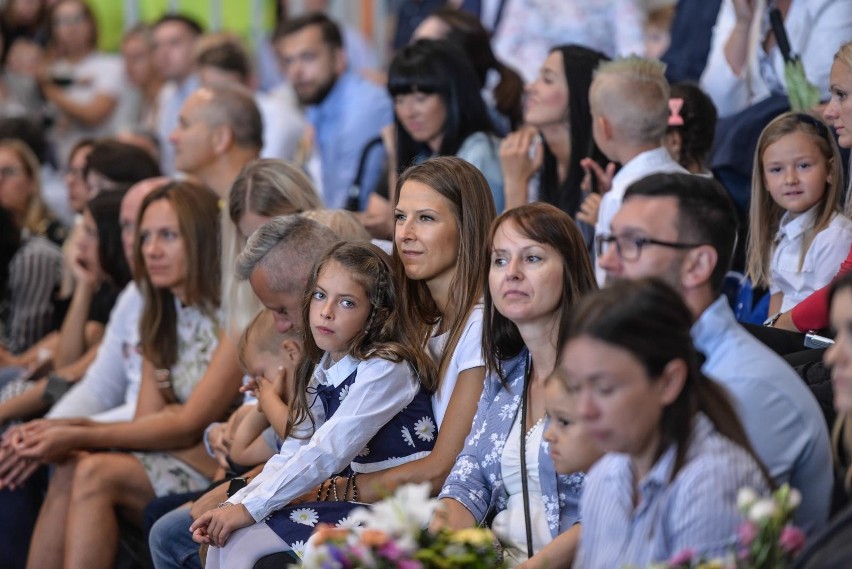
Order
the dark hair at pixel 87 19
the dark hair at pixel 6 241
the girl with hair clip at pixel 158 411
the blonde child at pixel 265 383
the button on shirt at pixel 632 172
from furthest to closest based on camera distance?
the dark hair at pixel 87 19
the dark hair at pixel 6 241
the girl with hair clip at pixel 158 411
the button on shirt at pixel 632 172
the blonde child at pixel 265 383

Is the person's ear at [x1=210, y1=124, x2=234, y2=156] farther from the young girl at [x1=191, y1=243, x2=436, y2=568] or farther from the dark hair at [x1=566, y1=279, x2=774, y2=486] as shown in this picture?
the dark hair at [x1=566, y1=279, x2=774, y2=486]

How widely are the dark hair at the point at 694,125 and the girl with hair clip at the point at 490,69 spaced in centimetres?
110

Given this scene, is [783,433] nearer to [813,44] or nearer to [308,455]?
[308,455]

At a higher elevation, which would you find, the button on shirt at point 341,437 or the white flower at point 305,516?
the button on shirt at point 341,437

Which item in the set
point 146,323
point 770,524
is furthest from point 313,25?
point 770,524

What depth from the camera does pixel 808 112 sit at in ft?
→ 12.5

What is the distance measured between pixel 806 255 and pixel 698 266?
1.24 meters

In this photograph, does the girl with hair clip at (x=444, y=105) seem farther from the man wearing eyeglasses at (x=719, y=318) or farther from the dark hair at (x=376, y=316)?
the man wearing eyeglasses at (x=719, y=318)

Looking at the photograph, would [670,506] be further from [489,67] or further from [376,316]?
[489,67]

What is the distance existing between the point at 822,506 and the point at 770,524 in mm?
443

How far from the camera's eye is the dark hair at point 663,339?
2.20m

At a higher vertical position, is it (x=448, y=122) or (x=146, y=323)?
(x=448, y=122)

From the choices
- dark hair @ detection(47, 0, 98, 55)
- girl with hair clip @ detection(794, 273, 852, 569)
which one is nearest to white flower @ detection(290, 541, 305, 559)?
girl with hair clip @ detection(794, 273, 852, 569)

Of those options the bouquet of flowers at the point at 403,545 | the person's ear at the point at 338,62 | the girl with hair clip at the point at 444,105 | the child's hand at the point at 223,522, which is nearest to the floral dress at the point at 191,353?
the girl with hair clip at the point at 444,105
